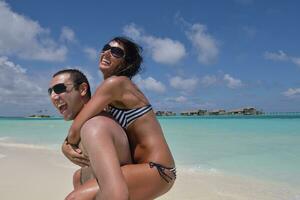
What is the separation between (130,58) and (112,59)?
0.43 ft

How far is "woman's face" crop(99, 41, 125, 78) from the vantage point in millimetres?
2781

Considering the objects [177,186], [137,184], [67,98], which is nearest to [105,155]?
[137,184]

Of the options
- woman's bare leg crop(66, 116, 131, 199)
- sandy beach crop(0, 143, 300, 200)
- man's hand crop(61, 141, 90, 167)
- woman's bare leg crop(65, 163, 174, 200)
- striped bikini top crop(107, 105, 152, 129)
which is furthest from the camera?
sandy beach crop(0, 143, 300, 200)

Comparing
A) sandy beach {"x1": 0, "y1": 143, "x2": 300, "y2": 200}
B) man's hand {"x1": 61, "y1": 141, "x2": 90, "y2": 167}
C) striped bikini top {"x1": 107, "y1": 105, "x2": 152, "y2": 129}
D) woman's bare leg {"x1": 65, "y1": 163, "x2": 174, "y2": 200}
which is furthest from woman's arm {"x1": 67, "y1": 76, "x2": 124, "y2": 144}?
sandy beach {"x1": 0, "y1": 143, "x2": 300, "y2": 200}

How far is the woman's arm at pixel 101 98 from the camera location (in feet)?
8.13

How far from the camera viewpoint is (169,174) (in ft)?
8.77

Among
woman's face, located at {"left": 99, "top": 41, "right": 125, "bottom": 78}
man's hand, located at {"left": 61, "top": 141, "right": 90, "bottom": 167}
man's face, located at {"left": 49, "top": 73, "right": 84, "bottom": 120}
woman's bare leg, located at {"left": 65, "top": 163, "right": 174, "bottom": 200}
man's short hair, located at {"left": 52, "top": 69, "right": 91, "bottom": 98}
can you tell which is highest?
woman's face, located at {"left": 99, "top": 41, "right": 125, "bottom": 78}

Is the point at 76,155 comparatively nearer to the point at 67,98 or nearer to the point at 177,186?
the point at 67,98

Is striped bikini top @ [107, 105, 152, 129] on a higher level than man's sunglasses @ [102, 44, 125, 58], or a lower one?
lower

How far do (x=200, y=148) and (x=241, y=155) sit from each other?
2.18 metres

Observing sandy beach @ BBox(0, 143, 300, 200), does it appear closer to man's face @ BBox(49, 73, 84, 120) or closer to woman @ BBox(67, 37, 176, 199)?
man's face @ BBox(49, 73, 84, 120)

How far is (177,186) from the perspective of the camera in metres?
7.09

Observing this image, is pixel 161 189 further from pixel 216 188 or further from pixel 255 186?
pixel 255 186

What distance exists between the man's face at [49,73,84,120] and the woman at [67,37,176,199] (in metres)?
0.18
